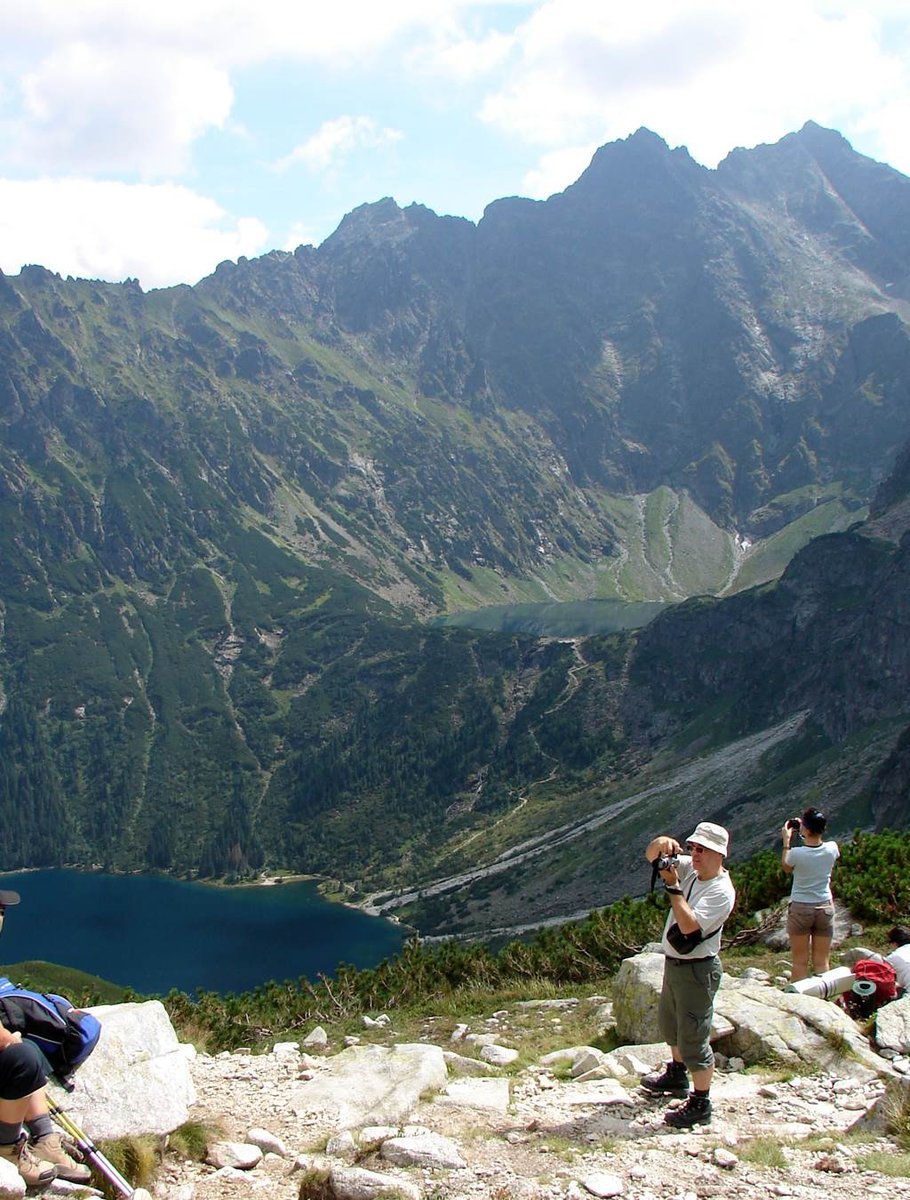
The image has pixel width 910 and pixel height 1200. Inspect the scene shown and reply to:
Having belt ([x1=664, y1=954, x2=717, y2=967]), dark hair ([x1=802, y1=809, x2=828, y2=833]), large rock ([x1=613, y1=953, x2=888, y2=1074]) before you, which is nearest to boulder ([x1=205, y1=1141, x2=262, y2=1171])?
belt ([x1=664, y1=954, x2=717, y2=967])

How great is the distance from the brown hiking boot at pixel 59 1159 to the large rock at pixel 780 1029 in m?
8.76

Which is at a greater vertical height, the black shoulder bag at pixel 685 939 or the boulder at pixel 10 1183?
the black shoulder bag at pixel 685 939

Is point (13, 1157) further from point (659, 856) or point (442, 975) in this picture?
point (442, 975)

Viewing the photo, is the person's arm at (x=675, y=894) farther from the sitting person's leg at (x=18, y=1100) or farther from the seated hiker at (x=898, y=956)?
the sitting person's leg at (x=18, y=1100)

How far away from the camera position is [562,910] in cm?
14225

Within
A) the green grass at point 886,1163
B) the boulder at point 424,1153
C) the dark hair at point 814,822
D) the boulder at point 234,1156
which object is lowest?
the boulder at point 234,1156

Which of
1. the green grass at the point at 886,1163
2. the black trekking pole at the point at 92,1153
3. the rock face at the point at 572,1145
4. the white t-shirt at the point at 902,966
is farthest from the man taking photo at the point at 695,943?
the black trekking pole at the point at 92,1153

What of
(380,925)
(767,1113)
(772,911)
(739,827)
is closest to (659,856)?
(767,1113)

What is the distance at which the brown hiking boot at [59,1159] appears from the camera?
398 inches

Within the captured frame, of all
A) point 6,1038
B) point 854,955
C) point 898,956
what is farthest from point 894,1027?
point 6,1038

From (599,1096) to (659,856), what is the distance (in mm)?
3535

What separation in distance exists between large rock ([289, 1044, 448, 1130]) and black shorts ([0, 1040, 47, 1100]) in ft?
14.9

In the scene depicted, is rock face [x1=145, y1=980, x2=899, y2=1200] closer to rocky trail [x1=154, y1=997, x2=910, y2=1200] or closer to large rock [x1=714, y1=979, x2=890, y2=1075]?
rocky trail [x1=154, y1=997, x2=910, y2=1200]

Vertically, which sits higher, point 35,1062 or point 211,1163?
point 35,1062
